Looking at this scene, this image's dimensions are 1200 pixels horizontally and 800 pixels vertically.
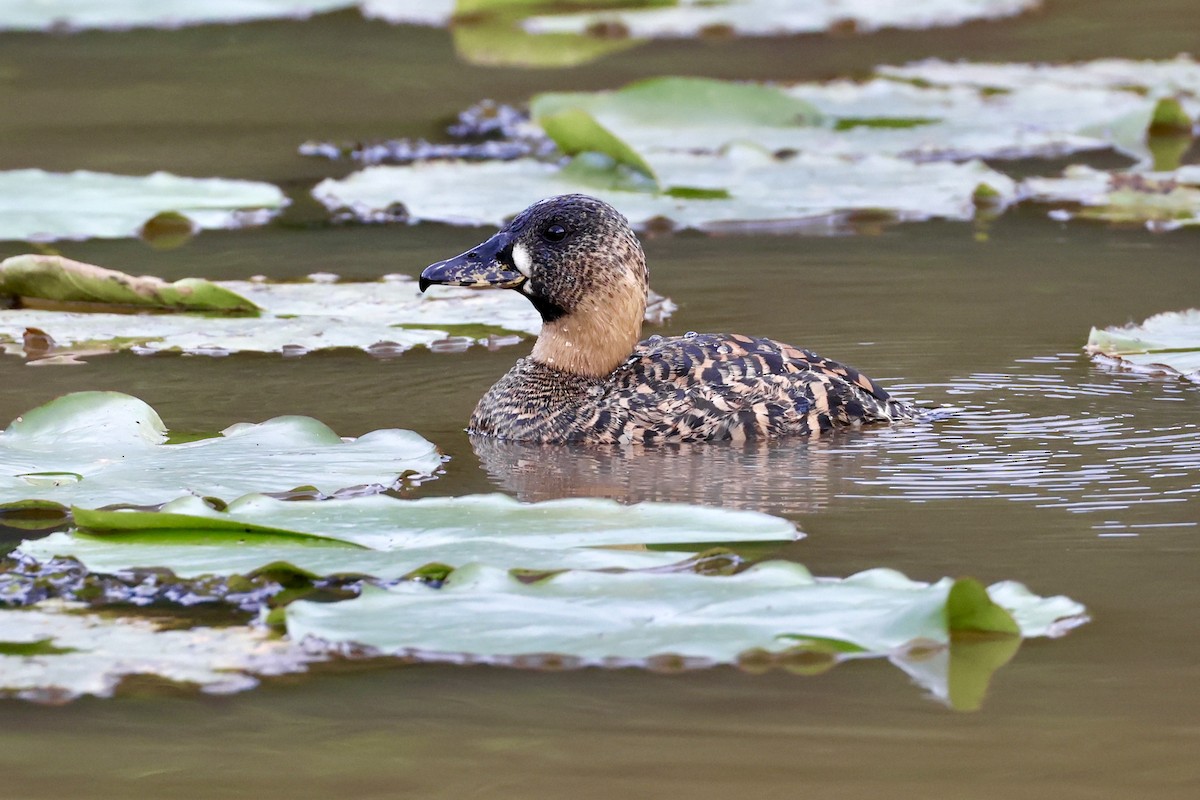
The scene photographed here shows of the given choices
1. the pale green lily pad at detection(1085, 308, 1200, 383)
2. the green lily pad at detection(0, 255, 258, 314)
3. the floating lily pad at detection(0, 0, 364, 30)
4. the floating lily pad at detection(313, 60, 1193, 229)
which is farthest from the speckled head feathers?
the floating lily pad at detection(0, 0, 364, 30)

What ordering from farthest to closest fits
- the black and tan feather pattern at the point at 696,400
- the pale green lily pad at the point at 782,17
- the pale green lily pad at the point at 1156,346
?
the pale green lily pad at the point at 782,17, the pale green lily pad at the point at 1156,346, the black and tan feather pattern at the point at 696,400

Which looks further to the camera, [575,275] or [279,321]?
[279,321]

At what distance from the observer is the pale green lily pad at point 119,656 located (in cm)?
381

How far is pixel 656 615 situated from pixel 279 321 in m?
3.75

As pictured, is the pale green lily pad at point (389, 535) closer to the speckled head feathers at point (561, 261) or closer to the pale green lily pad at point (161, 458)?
the pale green lily pad at point (161, 458)

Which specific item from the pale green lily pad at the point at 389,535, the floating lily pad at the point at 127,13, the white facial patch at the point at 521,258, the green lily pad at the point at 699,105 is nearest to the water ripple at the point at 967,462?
the white facial patch at the point at 521,258

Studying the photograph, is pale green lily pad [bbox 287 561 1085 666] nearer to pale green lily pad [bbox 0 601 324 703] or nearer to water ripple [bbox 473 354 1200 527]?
pale green lily pad [bbox 0 601 324 703]

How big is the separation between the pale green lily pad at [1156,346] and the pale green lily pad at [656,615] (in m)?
2.80

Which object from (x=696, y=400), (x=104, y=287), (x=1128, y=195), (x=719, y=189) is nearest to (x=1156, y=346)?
(x=696, y=400)

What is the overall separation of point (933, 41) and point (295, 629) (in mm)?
13483

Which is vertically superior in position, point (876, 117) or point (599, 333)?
point (876, 117)

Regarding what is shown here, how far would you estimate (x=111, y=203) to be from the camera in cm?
929

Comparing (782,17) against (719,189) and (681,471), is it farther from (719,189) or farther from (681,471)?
(681,471)

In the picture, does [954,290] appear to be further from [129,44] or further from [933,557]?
[129,44]
